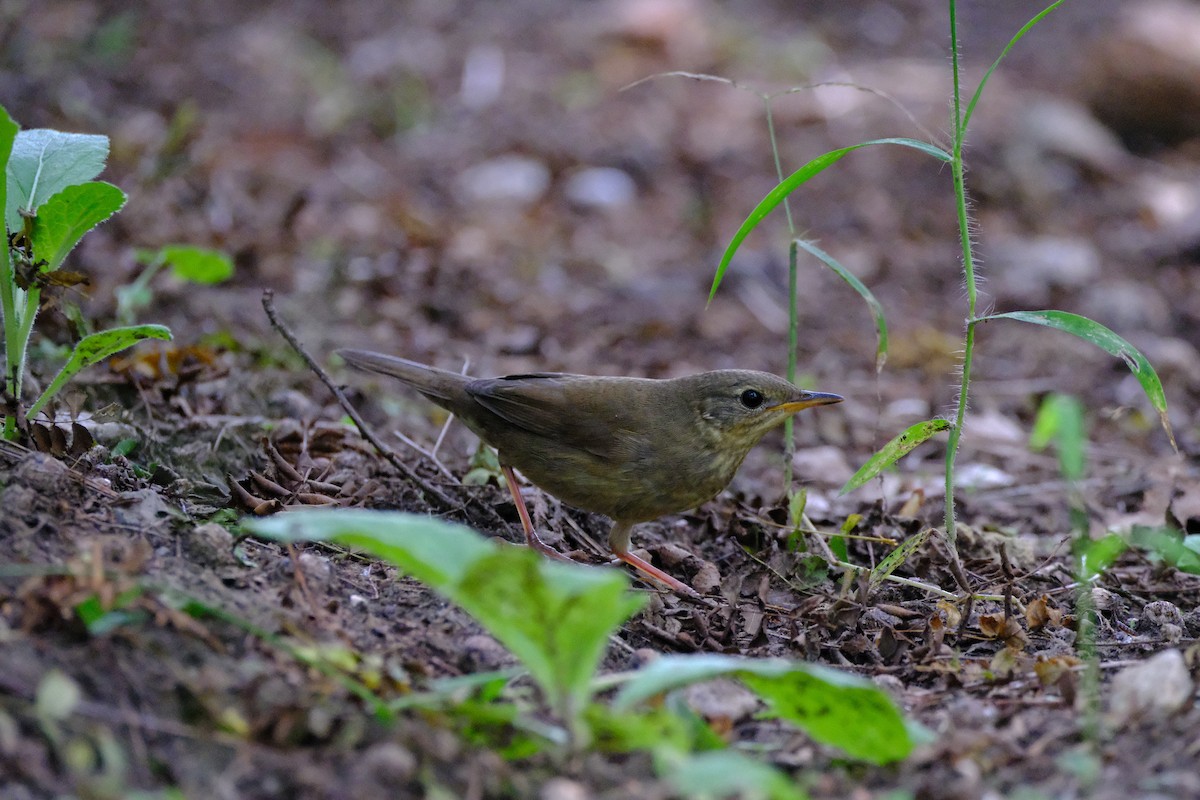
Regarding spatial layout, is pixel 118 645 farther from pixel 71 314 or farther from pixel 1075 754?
pixel 1075 754

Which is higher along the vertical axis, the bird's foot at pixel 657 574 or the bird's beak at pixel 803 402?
the bird's beak at pixel 803 402

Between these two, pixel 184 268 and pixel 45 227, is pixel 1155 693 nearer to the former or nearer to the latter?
pixel 45 227

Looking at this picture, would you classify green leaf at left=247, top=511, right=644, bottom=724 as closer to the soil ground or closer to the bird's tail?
the soil ground

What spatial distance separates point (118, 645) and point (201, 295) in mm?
4878

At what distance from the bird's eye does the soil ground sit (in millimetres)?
489

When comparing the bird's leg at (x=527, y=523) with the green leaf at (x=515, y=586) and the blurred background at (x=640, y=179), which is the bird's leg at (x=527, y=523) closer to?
the blurred background at (x=640, y=179)

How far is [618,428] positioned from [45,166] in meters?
2.52

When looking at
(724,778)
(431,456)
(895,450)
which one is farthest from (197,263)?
(724,778)

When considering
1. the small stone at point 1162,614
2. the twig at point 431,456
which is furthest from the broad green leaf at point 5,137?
the small stone at point 1162,614

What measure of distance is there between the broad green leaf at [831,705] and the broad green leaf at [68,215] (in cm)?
250

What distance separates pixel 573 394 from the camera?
5.47m

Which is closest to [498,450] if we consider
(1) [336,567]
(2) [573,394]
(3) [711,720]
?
(2) [573,394]

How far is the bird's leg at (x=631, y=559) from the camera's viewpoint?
4781 millimetres

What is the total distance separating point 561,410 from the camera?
17.7 feet
